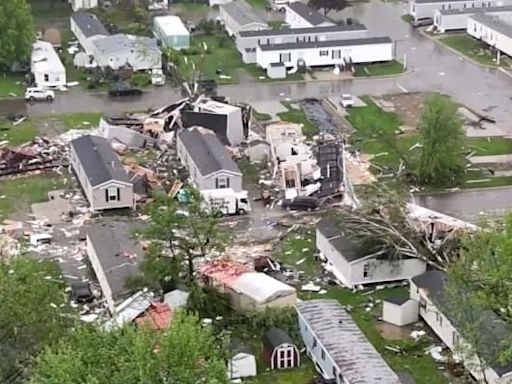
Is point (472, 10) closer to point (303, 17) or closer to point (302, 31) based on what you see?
point (303, 17)

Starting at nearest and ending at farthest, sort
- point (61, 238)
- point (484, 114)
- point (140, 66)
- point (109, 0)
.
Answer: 1. point (61, 238)
2. point (484, 114)
3. point (140, 66)
4. point (109, 0)

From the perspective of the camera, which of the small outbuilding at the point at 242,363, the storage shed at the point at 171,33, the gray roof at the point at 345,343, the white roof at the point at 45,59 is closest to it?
the gray roof at the point at 345,343

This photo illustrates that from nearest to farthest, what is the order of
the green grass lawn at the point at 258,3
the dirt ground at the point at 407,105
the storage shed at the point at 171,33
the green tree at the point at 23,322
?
the green tree at the point at 23,322 → the dirt ground at the point at 407,105 → the storage shed at the point at 171,33 → the green grass lawn at the point at 258,3

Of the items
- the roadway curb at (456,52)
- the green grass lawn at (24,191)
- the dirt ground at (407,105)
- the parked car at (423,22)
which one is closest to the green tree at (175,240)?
the green grass lawn at (24,191)

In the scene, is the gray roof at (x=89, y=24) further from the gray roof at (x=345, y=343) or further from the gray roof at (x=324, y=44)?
the gray roof at (x=345, y=343)

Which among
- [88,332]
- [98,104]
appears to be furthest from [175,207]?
[98,104]

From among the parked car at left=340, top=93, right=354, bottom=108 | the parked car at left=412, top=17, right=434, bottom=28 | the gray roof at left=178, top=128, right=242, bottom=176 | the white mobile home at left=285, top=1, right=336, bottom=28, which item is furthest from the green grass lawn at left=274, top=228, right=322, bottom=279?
the parked car at left=412, top=17, right=434, bottom=28

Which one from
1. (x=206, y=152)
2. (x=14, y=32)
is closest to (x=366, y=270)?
(x=206, y=152)

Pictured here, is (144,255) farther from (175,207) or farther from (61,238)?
(61,238)
